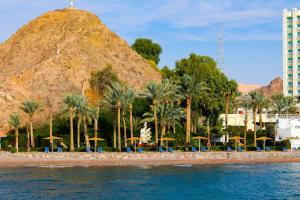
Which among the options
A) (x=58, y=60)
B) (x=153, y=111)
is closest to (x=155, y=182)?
(x=153, y=111)

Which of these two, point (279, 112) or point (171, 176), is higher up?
point (279, 112)

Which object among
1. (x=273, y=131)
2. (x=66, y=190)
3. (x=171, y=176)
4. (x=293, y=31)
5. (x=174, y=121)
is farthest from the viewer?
(x=293, y=31)

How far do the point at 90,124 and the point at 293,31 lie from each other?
103 m

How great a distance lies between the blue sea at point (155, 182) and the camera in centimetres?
5250

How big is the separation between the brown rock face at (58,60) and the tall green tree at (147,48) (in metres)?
18.6

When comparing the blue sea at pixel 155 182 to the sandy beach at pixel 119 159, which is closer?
the blue sea at pixel 155 182

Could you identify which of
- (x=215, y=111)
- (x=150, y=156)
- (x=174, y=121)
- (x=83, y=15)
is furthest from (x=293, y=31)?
(x=150, y=156)

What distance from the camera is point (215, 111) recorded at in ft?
356

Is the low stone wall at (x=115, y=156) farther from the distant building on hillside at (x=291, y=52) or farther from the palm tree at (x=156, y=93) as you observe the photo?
the distant building on hillside at (x=291, y=52)

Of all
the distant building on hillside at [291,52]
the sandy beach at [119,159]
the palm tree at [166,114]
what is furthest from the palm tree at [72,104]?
the distant building on hillside at [291,52]

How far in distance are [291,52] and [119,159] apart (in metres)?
113

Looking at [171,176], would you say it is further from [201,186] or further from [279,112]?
[279,112]

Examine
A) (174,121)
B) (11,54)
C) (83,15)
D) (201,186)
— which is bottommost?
(201,186)

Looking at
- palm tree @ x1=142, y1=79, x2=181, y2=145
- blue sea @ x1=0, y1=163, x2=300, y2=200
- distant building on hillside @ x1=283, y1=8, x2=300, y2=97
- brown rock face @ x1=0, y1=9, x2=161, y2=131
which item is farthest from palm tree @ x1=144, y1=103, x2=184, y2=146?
distant building on hillside @ x1=283, y1=8, x2=300, y2=97
